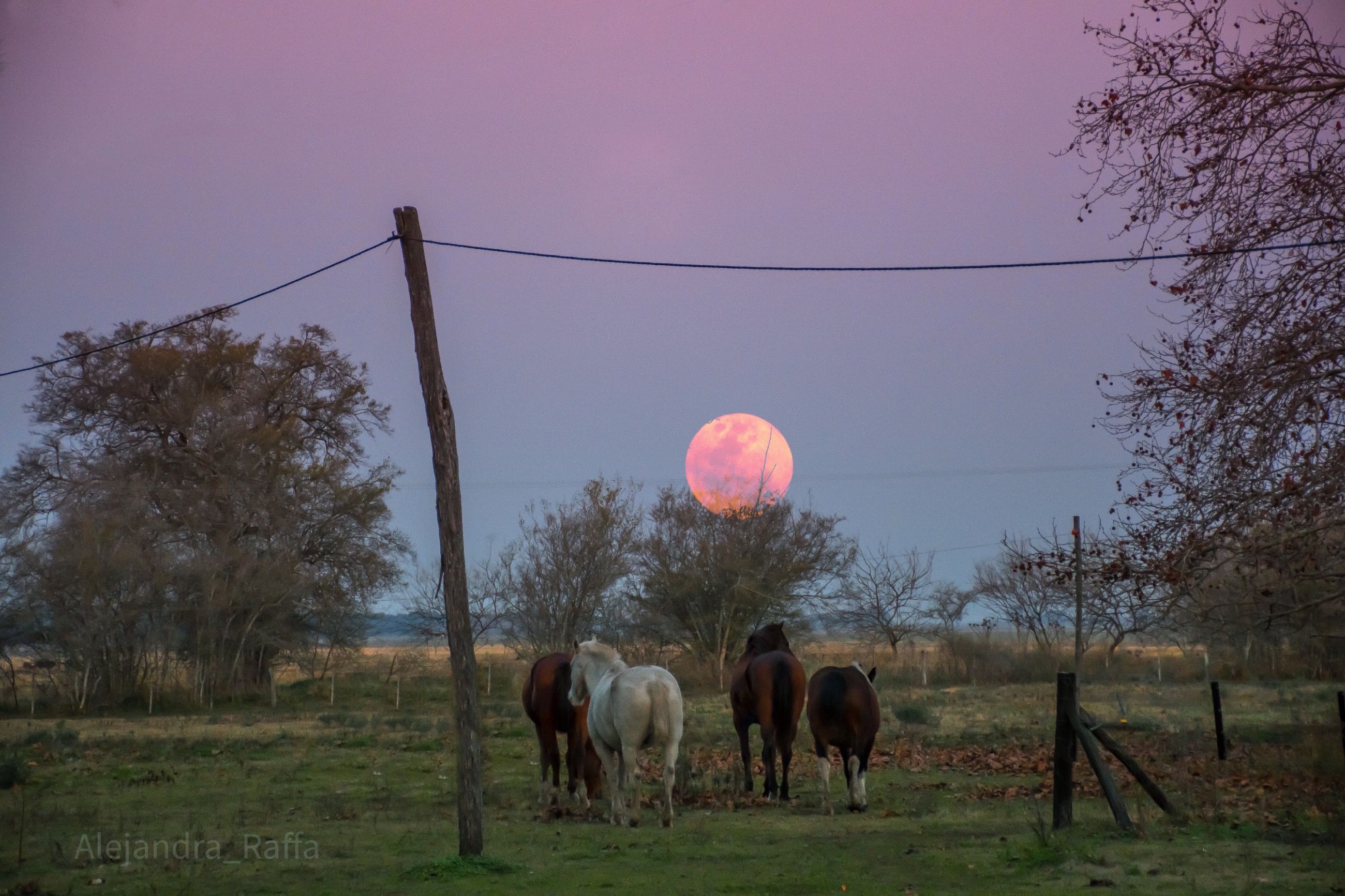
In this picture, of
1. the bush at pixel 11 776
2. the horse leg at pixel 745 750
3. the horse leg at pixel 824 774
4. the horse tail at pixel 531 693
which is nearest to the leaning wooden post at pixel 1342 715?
the horse leg at pixel 824 774

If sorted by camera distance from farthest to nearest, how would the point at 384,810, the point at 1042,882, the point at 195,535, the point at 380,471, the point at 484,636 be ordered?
1. the point at 484,636
2. the point at 380,471
3. the point at 195,535
4. the point at 384,810
5. the point at 1042,882

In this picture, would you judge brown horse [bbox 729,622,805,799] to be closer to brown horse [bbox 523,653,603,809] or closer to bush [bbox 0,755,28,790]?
brown horse [bbox 523,653,603,809]

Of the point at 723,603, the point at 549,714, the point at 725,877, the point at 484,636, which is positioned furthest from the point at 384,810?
the point at 484,636

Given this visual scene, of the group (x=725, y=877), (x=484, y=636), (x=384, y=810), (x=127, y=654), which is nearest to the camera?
(x=725, y=877)

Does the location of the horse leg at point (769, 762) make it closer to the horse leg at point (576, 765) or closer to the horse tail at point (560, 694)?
the horse leg at point (576, 765)

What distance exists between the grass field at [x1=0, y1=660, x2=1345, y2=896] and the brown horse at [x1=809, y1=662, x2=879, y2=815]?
441 mm

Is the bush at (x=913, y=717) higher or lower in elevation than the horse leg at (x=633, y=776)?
lower

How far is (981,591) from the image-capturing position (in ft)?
217

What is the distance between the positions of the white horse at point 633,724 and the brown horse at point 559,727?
942 millimetres

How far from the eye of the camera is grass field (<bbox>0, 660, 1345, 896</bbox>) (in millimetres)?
8758

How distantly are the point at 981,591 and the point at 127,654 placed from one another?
4749 centimetres

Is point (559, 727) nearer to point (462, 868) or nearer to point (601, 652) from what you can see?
point (601, 652)

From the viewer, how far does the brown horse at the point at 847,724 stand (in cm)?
1302

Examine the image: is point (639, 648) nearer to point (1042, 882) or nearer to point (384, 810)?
point (384, 810)
